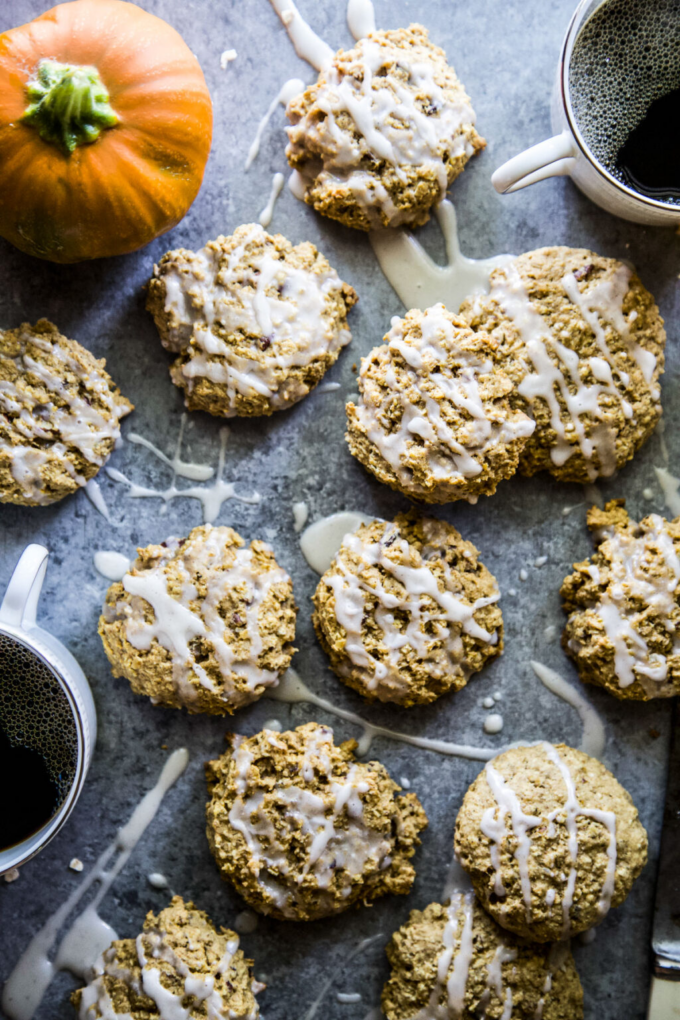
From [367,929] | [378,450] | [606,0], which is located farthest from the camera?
[367,929]

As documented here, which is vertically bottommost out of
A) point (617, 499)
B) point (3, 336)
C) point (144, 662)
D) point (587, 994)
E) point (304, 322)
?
point (587, 994)

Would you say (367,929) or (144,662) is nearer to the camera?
(144,662)

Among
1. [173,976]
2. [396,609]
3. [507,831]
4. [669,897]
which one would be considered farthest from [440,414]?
[173,976]

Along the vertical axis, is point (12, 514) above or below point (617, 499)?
above

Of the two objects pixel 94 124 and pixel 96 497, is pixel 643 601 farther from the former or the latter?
pixel 94 124

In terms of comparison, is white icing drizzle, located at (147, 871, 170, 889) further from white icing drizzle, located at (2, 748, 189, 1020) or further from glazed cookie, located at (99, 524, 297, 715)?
glazed cookie, located at (99, 524, 297, 715)

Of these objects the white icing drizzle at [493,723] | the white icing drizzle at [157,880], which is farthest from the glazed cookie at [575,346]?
the white icing drizzle at [157,880]

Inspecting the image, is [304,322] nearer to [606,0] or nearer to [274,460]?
[274,460]

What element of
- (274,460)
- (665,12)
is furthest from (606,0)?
(274,460)

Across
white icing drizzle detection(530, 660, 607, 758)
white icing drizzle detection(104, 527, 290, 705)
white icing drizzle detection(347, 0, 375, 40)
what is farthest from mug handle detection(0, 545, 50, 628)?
white icing drizzle detection(347, 0, 375, 40)
